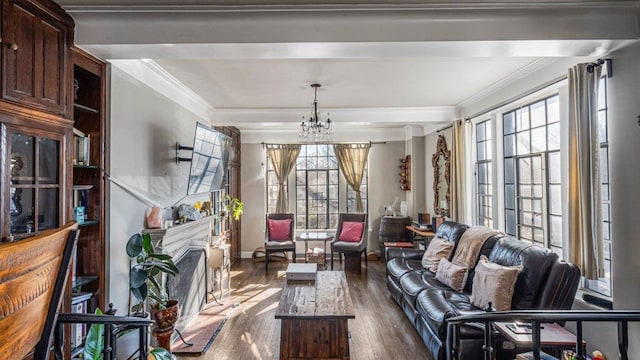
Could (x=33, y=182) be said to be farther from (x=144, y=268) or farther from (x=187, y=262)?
(x=187, y=262)

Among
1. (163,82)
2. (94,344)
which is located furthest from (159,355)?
(163,82)

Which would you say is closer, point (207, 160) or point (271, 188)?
point (207, 160)

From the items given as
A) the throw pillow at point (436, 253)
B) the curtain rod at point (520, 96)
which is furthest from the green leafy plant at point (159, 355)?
the curtain rod at point (520, 96)

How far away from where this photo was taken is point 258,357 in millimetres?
3053

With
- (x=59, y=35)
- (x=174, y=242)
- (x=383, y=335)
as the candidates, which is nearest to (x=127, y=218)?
(x=174, y=242)

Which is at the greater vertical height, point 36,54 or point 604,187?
point 36,54

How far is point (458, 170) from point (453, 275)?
6.33ft

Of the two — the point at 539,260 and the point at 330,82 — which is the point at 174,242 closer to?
the point at 330,82

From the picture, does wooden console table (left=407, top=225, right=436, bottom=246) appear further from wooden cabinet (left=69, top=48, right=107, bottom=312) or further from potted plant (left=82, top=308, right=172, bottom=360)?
potted plant (left=82, top=308, right=172, bottom=360)

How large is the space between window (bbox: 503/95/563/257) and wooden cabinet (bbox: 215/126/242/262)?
14.9ft

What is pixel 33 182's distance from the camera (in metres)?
1.96

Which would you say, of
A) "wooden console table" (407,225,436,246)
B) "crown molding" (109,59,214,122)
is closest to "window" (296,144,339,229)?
"wooden console table" (407,225,436,246)

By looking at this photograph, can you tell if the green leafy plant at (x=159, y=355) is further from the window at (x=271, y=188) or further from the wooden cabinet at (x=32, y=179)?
the window at (x=271, y=188)

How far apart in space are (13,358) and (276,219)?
6.13 metres
